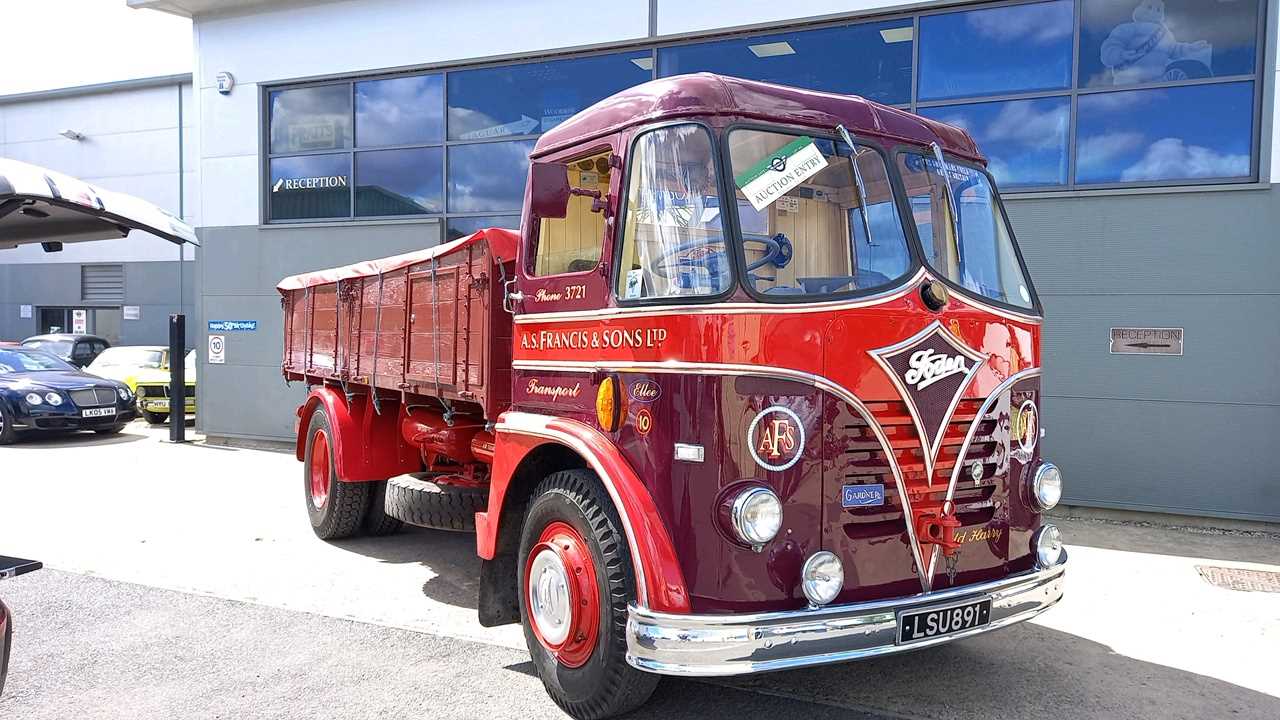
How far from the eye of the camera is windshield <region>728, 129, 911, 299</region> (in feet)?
12.0

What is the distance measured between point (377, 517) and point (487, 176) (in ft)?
16.6

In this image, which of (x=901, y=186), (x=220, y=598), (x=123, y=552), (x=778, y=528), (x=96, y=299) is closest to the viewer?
(x=778, y=528)

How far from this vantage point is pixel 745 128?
12.2 feet

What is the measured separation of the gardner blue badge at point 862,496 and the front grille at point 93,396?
12765 millimetres

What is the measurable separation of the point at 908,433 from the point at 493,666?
2285 millimetres

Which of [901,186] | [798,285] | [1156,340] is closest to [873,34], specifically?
[1156,340]

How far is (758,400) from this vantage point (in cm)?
346

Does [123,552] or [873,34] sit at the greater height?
[873,34]

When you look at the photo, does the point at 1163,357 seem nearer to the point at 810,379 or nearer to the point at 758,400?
the point at 810,379

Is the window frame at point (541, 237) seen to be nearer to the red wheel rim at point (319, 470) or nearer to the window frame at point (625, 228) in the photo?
the window frame at point (625, 228)

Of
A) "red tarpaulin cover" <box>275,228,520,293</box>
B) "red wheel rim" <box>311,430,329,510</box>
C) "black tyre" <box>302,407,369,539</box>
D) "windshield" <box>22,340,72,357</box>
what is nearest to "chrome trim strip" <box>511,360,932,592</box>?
"red tarpaulin cover" <box>275,228,520,293</box>

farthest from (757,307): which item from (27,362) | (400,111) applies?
(27,362)

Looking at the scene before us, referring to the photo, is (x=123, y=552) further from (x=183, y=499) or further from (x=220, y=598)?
(x=183, y=499)

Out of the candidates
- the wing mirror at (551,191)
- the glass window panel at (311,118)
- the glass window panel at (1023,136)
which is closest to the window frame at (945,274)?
the wing mirror at (551,191)
